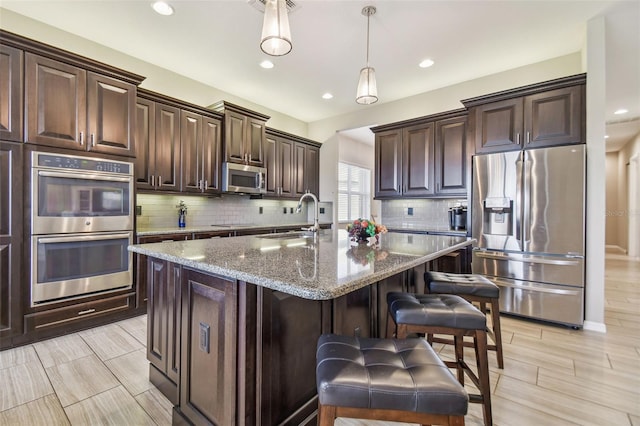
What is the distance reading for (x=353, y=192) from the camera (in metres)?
6.36

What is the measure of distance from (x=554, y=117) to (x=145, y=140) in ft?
14.5

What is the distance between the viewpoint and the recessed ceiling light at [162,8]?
2.51m

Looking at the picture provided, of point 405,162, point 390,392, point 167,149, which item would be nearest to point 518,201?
point 405,162

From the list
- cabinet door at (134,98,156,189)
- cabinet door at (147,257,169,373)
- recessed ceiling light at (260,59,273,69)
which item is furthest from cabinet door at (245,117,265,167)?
cabinet door at (147,257,169,373)

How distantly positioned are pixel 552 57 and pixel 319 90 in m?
2.96

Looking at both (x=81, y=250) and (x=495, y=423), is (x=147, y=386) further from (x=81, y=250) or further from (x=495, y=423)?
(x=495, y=423)

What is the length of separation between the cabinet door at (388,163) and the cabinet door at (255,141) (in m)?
1.85

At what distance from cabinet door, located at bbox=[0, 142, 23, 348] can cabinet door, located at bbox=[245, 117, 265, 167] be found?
2.45 m

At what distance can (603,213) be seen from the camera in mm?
2680

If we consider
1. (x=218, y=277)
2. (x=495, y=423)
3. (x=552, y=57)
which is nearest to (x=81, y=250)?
(x=218, y=277)

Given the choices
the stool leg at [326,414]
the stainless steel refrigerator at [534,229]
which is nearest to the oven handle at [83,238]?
the stool leg at [326,414]

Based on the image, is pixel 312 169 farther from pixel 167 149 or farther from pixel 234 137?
pixel 167 149

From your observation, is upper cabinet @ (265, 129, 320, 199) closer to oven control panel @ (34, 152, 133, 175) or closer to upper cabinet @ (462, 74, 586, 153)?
oven control panel @ (34, 152, 133, 175)

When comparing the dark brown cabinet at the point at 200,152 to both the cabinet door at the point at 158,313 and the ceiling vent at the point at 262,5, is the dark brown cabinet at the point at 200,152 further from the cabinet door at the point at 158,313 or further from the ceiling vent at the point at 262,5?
the cabinet door at the point at 158,313
